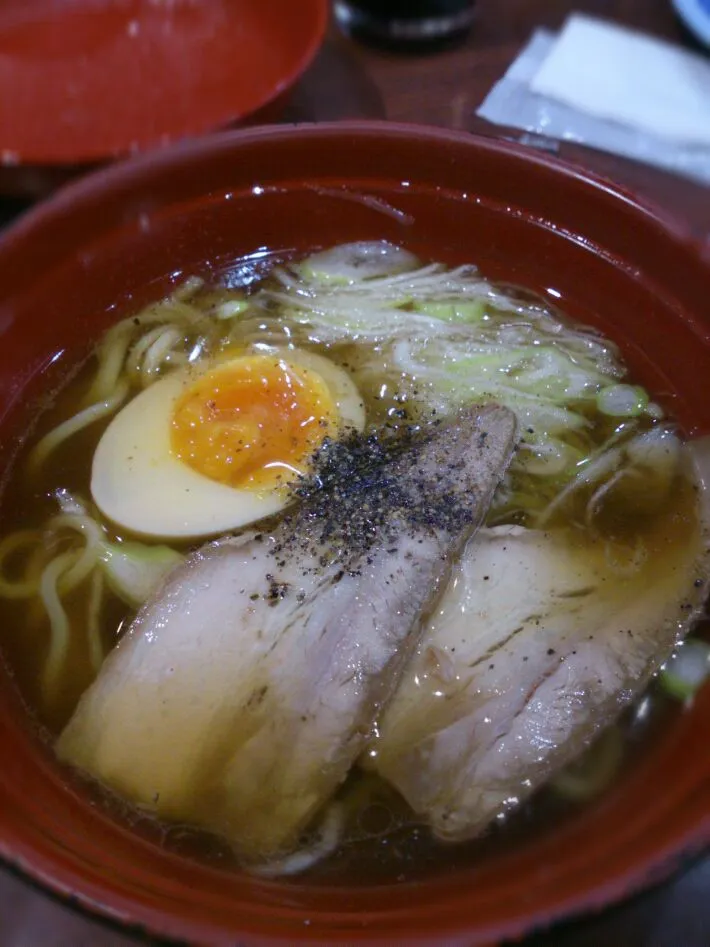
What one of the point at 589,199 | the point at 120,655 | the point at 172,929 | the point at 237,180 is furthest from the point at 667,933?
the point at 237,180

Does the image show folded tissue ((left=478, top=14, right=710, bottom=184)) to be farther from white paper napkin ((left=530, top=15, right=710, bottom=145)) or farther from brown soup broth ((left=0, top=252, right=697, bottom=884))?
brown soup broth ((left=0, top=252, right=697, bottom=884))

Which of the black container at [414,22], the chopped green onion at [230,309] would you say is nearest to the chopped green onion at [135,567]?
the chopped green onion at [230,309]

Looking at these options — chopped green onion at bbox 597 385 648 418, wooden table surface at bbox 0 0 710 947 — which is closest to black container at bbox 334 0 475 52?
wooden table surface at bbox 0 0 710 947

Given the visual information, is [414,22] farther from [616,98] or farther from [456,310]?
[456,310]

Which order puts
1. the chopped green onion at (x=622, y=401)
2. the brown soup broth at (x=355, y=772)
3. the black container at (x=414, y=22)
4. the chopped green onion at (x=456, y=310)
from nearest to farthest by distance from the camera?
the brown soup broth at (x=355, y=772) → the chopped green onion at (x=622, y=401) → the chopped green onion at (x=456, y=310) → the black container at (x=414, y=22)

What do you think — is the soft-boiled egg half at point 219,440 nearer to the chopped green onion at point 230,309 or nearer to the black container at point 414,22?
the chopped green onion at point 230,309

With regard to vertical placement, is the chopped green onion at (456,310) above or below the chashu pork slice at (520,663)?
above

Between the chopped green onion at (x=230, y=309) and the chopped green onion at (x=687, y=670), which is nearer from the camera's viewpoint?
the chopped green onion at (x=687, y=670)
